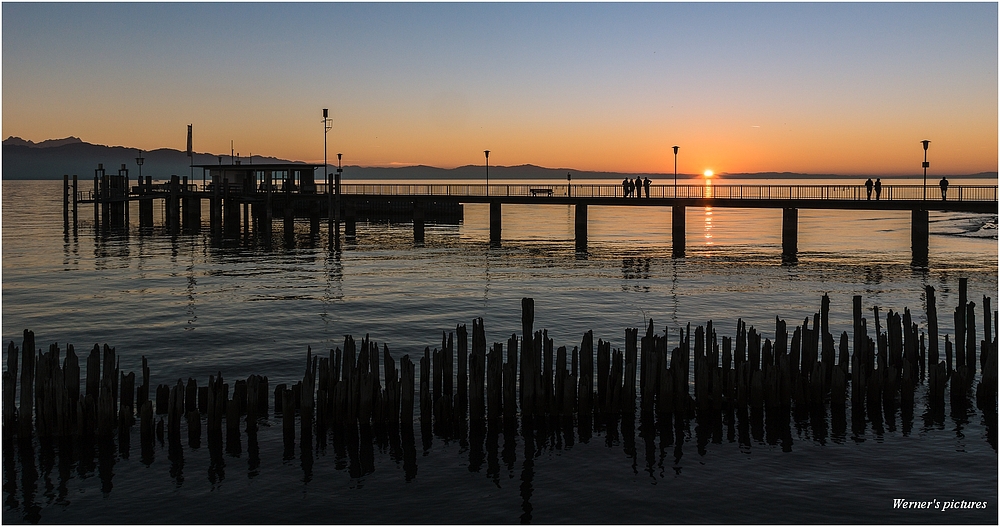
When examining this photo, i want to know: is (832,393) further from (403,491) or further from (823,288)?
(823,288)

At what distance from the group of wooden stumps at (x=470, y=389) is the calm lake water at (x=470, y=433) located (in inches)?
20.0

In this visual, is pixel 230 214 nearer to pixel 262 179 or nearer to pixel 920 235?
pixel 262 179

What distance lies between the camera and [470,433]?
17.9 m

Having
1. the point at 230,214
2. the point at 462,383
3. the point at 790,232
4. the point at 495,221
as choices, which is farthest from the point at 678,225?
the point at 462,383

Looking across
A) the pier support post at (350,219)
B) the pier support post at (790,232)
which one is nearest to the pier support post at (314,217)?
the pier support post at (350,219)

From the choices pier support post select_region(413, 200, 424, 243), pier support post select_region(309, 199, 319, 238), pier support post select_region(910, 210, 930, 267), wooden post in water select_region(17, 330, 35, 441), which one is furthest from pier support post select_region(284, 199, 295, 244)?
wooden post in water select_region(17, 330, 35, 441)

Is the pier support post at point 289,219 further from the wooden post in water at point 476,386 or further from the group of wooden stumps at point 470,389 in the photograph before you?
the wooden post in water at point 476,386

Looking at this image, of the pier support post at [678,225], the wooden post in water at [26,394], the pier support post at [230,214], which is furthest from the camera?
the pier support post at [230,214]

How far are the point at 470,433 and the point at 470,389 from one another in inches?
33.4

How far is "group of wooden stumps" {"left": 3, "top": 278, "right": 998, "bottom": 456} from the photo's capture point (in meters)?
17.1

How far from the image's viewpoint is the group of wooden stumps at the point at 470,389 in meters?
17.1

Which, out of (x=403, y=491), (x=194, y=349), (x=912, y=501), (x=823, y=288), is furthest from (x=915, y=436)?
(x=823, y=288)

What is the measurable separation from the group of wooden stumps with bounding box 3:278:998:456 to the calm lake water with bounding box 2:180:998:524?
1.67 ft

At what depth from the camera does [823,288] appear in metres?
43.8
